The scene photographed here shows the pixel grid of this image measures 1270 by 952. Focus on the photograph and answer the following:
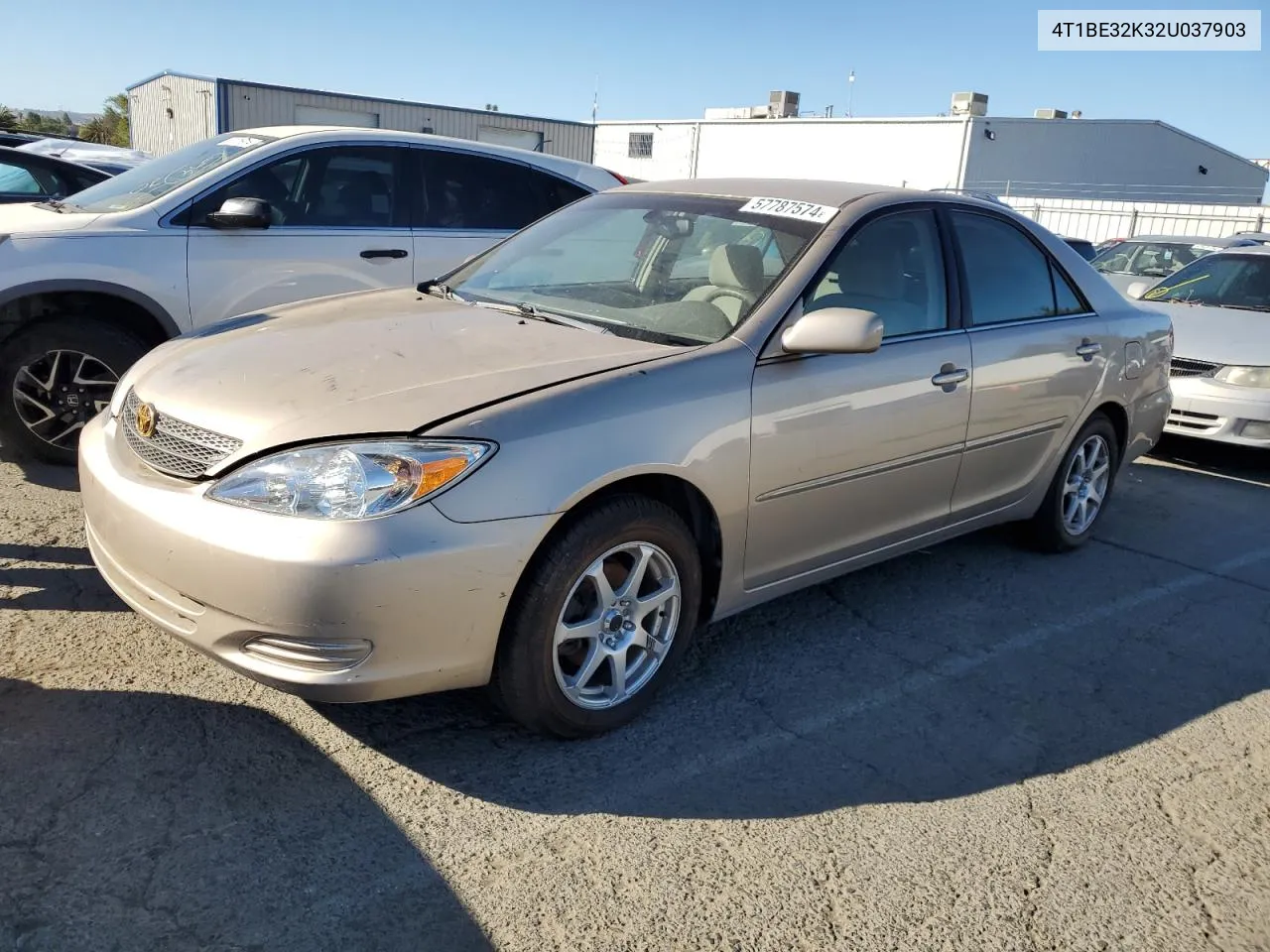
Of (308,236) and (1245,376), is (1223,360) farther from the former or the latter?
(308,236)

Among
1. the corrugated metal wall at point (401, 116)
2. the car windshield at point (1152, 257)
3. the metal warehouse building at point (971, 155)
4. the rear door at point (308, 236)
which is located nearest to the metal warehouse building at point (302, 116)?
the corrugated metal wall at point (401, 116)

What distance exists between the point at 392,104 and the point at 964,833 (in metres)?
31.4

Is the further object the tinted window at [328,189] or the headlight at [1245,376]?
the headlight at [1245,376]

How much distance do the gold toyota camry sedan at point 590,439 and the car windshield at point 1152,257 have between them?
352 inches

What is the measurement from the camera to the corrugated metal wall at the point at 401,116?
28797 mm

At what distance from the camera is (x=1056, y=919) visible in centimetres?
258

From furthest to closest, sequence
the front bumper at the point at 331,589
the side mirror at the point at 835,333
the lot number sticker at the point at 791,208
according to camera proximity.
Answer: the lot number sticker at the point at 791,208, the side mirror at the point at 835,333, the front bumper at the point at 331,589

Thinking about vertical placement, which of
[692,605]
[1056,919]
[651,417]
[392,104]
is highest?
[392,104]

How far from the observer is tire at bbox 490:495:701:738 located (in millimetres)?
2871

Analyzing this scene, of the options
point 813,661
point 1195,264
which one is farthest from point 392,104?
point 813,661

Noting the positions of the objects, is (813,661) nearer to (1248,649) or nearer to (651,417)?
(651,417)

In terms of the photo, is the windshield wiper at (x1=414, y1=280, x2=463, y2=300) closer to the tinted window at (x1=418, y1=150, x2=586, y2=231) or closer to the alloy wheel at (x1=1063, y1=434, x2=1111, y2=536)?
the tinted window at (x1=418, y1=150, x2=586, y2=231)

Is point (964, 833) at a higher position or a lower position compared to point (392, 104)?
lower

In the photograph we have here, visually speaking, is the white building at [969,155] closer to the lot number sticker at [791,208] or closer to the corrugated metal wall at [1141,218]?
the corrugated metal wall at [1141,218]
